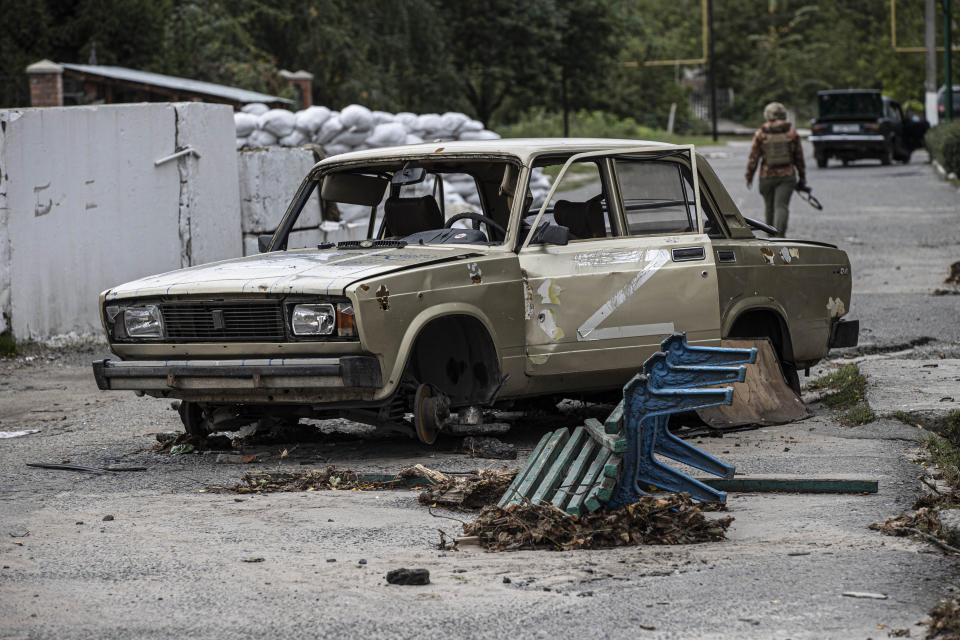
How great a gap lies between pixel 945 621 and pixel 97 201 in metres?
9.74

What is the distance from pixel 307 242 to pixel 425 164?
6750mm

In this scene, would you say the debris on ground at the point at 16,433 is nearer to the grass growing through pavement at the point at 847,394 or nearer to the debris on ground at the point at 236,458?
the debris on ground at the point at 236,458

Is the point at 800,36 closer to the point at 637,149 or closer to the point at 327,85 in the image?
the point at 327,85

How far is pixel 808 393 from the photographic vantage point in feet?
29.4

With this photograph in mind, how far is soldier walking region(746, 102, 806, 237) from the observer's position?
15727 mm

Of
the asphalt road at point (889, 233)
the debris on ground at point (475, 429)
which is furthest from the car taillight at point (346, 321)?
the asphalt road at point (889, 233)

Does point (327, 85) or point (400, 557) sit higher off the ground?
point (327, 85)

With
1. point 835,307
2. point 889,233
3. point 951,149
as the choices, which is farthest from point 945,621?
point 951,149

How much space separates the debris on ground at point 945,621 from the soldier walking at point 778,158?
39.2ft

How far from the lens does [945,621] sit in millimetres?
3998

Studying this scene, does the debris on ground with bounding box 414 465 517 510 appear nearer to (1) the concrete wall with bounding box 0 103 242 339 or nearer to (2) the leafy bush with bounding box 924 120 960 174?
(1) the concrete wall with bounding box 0 103 242 339

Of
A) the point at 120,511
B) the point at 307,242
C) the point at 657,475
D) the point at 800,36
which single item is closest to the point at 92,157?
the point at 307,242

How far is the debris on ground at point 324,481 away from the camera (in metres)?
6.29

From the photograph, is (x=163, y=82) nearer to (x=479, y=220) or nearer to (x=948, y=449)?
(x=479, y=220)
